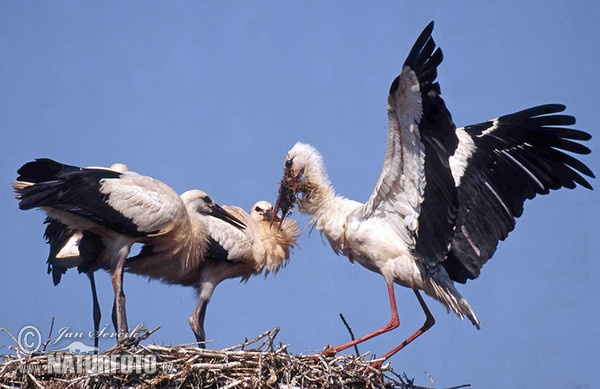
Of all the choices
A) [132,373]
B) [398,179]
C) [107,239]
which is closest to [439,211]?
[398,179]

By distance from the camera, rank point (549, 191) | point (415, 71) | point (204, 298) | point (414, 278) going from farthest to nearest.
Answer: point (204, 298) → point (549, 191) → point (414, 278) → point (415, 71)

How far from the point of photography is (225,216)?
10.5 meters

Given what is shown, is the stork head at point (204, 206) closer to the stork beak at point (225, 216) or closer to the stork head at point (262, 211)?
the stork beak at point (225, 216)

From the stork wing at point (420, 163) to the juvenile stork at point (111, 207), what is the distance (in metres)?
1.93

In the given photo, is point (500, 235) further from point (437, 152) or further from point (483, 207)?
point (437, 152)

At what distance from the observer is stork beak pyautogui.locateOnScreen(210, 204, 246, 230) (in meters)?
10.5

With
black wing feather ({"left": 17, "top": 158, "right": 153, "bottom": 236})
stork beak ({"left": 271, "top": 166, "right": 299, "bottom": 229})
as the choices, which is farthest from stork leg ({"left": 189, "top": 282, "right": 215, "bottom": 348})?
black wing feather ({"left": 17, "top": 158, "right": 153, "bottom": 236})

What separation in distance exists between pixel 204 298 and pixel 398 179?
3135 millimetres

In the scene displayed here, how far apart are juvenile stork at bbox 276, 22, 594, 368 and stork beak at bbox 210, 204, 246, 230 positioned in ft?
3.33

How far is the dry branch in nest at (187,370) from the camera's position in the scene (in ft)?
24.5

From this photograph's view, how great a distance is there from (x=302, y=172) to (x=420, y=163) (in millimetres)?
1607

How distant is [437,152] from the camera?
7.68 meters

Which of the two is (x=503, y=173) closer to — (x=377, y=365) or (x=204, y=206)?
(x=377, y=365)

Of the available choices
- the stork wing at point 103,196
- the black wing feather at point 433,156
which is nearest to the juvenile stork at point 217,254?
the stork wing at point 103,196
